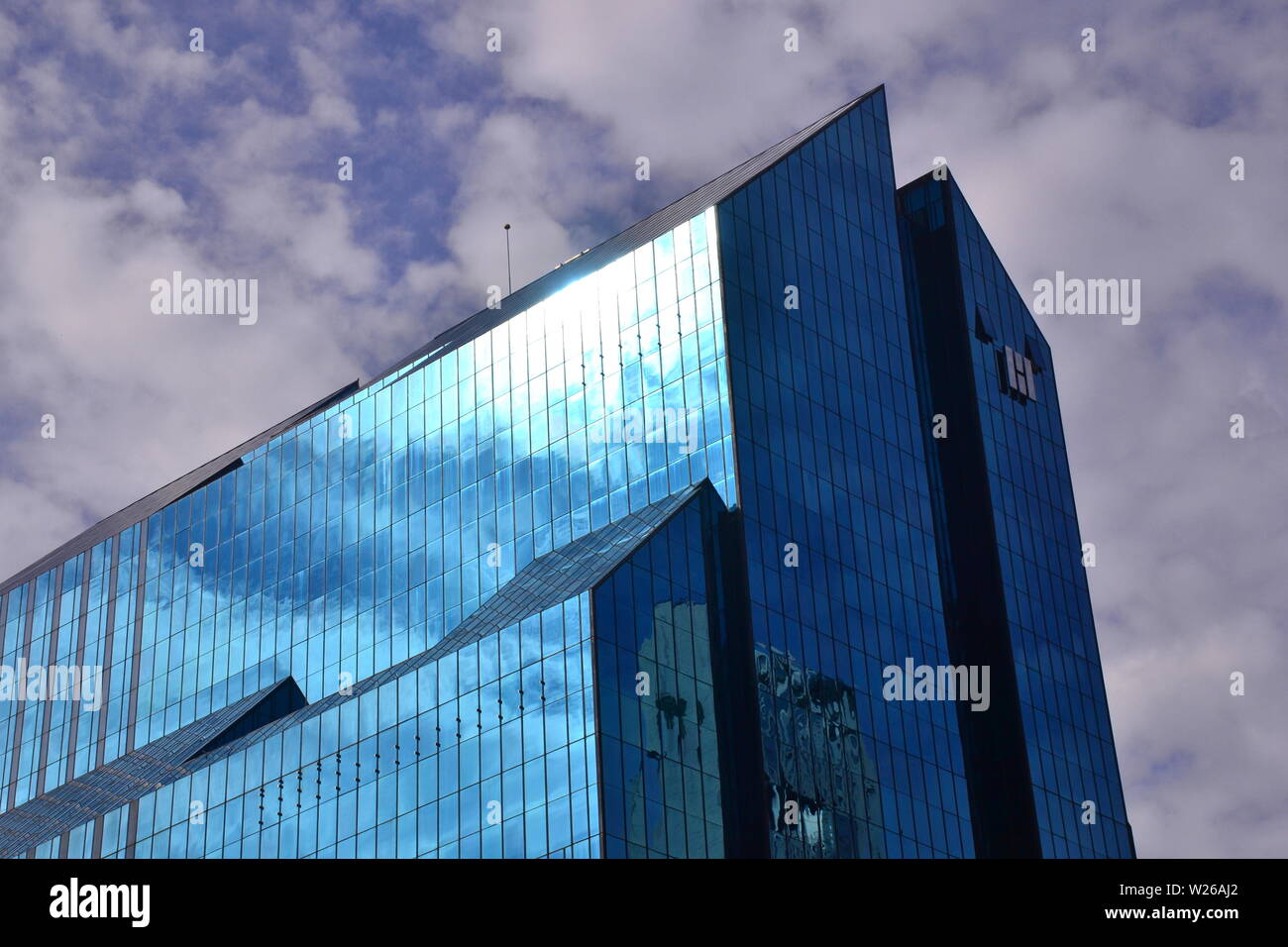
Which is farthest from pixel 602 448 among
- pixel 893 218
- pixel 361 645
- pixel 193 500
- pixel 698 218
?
pixel 193 500

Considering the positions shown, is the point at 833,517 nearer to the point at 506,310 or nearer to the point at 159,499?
the point at 506,310

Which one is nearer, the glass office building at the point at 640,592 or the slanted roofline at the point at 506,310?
the glass office building at the point at 640,592

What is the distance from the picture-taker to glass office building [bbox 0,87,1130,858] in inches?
3147

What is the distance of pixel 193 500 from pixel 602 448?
41.8 metres

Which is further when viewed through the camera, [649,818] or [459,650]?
[459,650]

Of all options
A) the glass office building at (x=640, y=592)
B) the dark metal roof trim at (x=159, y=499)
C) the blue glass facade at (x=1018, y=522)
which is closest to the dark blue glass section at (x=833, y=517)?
the glass office building at (x=640, y=592)

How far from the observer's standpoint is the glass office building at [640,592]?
79938mm

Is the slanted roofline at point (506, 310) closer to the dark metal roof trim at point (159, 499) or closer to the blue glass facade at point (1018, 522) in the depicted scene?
the dark metal roof trim at point (159, 499)

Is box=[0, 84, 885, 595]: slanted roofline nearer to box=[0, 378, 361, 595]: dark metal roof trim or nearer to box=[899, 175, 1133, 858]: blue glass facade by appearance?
box=[0, 378, 361, 595]: dark metal roof trim

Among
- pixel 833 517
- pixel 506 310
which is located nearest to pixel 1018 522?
pixel 833 517

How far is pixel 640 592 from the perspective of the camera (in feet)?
266

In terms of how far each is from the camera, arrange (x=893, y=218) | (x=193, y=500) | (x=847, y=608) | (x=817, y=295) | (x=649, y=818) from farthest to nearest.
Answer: (x=193, y=500), (x=893, y=218), (x=817, y=295), (x=847, y=608), (x=649, y=818)
